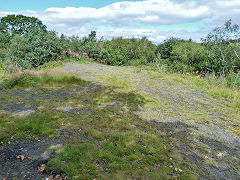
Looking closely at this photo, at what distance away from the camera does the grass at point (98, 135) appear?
2709mm

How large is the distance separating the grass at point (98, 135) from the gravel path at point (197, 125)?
12.7 inches

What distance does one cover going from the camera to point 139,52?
17.2 metres

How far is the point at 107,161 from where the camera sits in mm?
2912

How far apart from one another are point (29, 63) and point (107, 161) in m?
11.1

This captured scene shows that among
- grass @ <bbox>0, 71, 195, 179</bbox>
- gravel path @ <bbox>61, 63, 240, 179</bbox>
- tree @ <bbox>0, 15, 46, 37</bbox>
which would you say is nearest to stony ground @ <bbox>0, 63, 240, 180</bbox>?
gravel path @ <bbox>61, 63, 240, 179</bbox>

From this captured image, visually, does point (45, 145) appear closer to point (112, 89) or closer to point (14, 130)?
point (14, 130)

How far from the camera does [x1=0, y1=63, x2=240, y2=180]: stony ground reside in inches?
113

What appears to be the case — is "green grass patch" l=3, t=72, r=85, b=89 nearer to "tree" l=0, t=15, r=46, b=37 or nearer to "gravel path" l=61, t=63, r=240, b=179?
"gravel path" l=61, t=63, r=240, b=179

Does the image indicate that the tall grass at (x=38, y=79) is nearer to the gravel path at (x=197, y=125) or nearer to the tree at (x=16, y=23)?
the gravel path at (x=197, y=125)

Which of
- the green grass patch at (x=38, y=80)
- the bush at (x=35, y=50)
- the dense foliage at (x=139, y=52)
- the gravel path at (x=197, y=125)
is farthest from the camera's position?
the bush at (x=35, y=50)

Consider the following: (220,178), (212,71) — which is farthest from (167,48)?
(220,178)

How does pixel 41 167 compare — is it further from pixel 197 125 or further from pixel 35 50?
pixel 35 50

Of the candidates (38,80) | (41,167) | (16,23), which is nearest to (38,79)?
(38,80)

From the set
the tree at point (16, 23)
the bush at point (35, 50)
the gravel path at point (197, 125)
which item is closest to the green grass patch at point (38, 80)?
the gravel path at point (197, 125)
